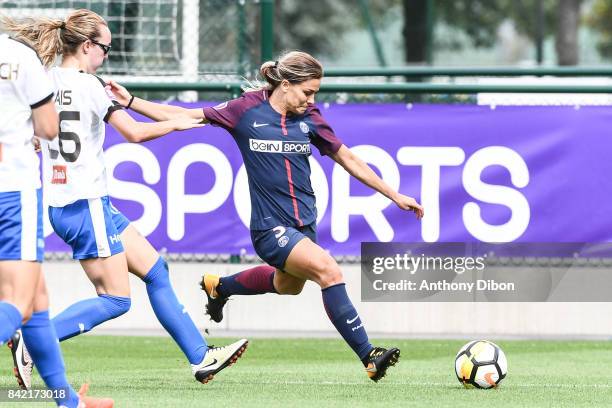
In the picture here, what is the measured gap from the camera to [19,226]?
643 centimetres

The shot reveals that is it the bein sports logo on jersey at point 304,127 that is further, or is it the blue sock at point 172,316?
the bein sports logo on jersey at point 304,127

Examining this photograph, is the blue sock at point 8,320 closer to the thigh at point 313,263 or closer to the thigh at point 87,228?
the thigh at point 87,228

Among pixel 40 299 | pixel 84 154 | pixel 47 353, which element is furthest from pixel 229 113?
pixel 47 353

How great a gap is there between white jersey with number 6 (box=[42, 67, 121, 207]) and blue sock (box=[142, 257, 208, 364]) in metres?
0.69

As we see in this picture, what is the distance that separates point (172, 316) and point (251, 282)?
1.06 metres

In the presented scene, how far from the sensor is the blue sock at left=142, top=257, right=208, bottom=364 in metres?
8.52

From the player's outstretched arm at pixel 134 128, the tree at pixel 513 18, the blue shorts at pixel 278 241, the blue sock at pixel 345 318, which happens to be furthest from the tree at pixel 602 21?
the player's outstretched arm at pixel 134 128

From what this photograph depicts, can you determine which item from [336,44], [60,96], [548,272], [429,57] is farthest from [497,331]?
[336,44]

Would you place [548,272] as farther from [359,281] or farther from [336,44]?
[336,44]

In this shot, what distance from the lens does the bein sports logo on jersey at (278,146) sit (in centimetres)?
879

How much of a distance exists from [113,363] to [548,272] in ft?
12.9

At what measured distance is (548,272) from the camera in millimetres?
12047

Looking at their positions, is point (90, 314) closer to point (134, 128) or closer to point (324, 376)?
point (134, 128)

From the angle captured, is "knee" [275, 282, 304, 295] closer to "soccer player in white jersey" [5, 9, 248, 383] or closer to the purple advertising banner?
"soccer player in white jersey" [5, 9, 248, 383]
